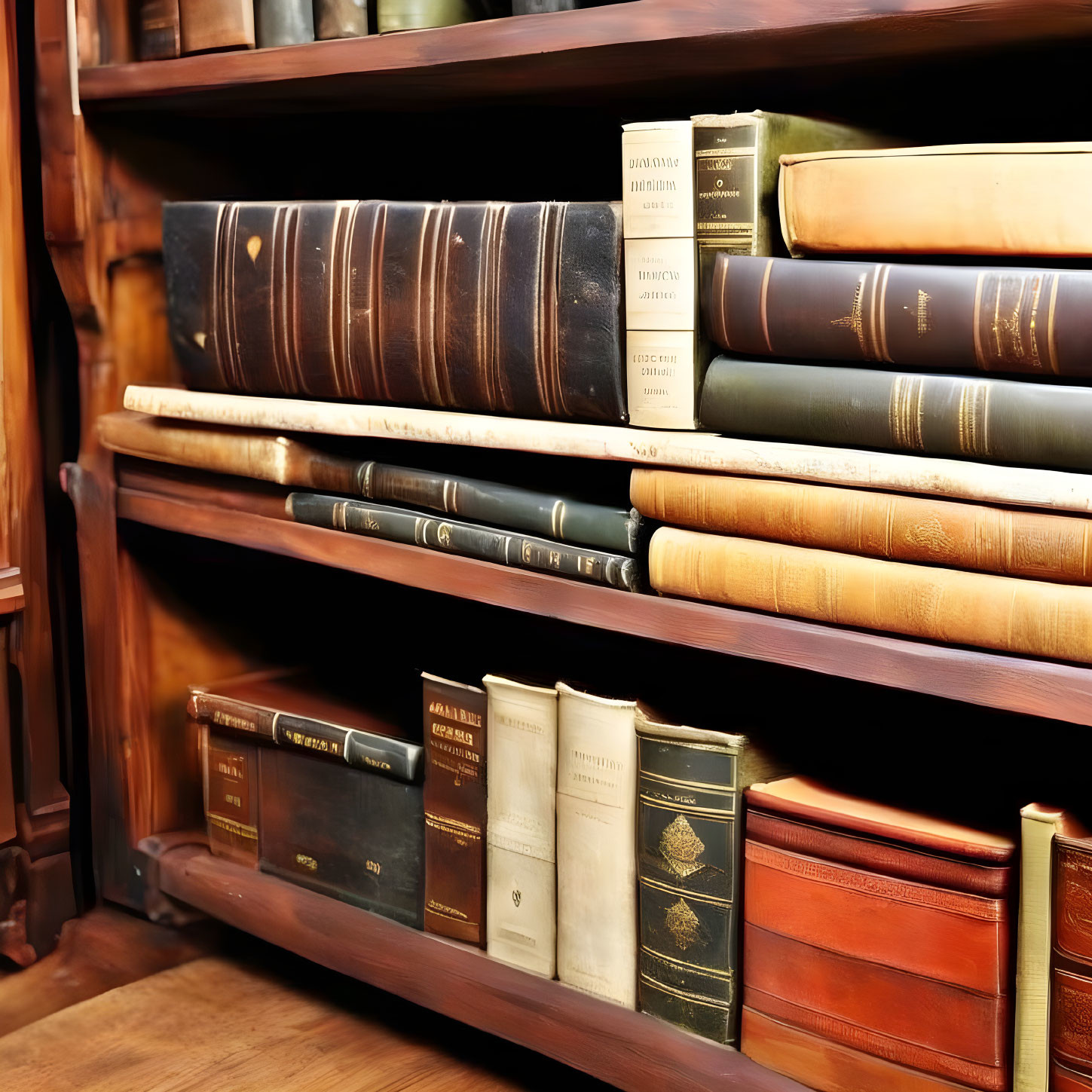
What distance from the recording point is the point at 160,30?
1314mm

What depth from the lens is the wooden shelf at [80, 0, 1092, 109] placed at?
863mm

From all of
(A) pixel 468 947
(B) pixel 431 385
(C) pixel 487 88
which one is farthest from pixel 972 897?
(C) pixel 487 88

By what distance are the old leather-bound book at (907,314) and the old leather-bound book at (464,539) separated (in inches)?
8.1

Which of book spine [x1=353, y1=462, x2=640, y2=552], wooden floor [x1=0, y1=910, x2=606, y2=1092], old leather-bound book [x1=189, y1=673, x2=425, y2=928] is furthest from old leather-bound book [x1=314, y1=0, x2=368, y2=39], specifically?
wooden floor [x1=0, y1=910, x2=606, y2=1092]

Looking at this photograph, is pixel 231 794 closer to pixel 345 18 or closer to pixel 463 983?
pixel 463 983

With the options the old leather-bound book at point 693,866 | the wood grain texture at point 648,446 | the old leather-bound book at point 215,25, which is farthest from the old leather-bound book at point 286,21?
the old leather-bound book at point 693,866

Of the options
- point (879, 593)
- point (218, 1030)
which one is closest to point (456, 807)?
point (218, 1030)

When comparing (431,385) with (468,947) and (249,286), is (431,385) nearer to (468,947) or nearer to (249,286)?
(249,286)

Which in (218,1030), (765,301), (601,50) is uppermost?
(601,50)

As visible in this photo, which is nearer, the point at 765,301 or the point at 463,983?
the point at 765,301

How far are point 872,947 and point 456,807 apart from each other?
0.42m

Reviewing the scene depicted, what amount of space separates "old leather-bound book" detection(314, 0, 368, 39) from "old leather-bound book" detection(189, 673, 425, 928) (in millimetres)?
647

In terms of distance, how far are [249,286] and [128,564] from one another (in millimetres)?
386

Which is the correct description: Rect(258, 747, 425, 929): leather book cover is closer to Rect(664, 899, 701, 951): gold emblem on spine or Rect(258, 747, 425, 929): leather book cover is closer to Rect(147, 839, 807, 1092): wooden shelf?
Rect(147, 839, 807, 1092): wooden shelf
